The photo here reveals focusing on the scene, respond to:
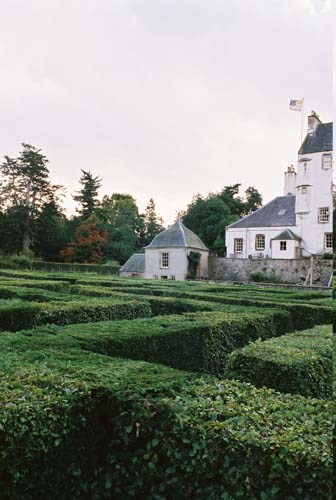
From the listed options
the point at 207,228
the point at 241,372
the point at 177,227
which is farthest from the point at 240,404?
the point at 207,228

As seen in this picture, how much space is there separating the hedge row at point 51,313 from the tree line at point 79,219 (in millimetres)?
15901

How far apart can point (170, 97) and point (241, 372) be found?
7.36m

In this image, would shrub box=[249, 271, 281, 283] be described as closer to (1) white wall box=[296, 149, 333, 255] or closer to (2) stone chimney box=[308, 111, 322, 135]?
(1) white wall box=[296, 149, 333, 255]

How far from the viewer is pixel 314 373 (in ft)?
12.5

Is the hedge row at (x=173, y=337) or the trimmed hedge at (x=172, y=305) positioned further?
the trimmed hedge at (x=172, y=305)

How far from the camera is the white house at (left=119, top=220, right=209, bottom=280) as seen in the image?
26766 mm

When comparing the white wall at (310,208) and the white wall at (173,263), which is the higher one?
the white wall at (310,208)

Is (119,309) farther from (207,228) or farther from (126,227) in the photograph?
(207,228)

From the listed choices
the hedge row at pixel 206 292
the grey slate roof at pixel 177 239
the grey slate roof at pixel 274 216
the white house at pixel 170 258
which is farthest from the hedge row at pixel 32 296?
the grey slate roof at pixel 274 216

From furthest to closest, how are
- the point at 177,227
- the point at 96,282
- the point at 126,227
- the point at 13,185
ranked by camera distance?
the point at 126,227 < the point at 177,227 < the point at 13,185 < the point at 96,282

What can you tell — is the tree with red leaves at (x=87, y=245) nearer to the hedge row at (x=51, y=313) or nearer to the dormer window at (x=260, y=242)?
the dormer window at (x=260, y=242)

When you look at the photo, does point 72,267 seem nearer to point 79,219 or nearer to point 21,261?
point 21,261

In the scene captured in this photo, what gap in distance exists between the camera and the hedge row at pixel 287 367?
12.0ft

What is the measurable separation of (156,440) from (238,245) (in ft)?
92.2
